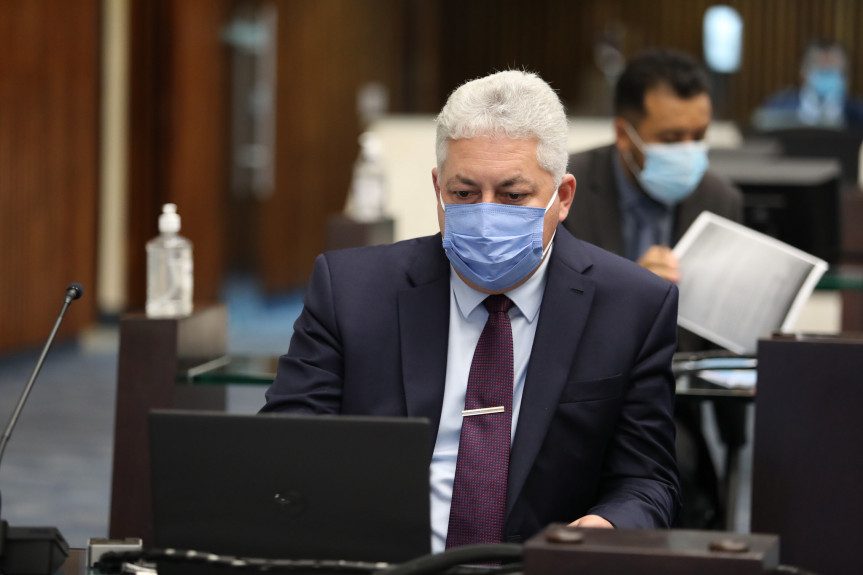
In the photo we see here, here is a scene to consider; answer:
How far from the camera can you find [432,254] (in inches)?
83.6

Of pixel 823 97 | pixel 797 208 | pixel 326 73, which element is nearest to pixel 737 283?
pixel 797 208

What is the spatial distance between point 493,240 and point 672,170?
1649mm

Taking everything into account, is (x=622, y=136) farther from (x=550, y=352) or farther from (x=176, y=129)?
(x=176, y=129)

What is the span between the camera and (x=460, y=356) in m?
2.03

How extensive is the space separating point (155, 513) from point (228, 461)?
0.12m

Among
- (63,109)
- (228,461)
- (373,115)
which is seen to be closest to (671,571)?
(228,461)

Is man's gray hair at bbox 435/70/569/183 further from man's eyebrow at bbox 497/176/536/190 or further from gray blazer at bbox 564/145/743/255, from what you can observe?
gray blazer at bbox 564/145/743/255

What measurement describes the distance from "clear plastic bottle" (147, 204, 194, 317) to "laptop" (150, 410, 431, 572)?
1493 mm

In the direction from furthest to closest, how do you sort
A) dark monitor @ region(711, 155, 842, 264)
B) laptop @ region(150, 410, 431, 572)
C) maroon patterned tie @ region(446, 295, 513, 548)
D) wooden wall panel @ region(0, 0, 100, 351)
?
wooden wall panel @ region(0, 0, 100, 351) → dark monitor @ region(711, 155, 842, 264) → maroon patterned tie @ region(446, 295, 513, 548) → laptop @ region(150, 410, 431, 572)

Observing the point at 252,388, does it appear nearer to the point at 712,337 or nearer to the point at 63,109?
the point at 712,337

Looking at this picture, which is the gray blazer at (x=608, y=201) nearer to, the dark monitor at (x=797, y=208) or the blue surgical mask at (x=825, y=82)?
the dark monitor at (x=797, y=208)

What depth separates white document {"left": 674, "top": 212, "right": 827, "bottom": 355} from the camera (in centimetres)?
286

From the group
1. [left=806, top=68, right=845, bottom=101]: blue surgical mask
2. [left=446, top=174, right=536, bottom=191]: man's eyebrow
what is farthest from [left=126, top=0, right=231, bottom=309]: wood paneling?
[left=446, top=174, right=536, bottom=191]: man's eyebrow

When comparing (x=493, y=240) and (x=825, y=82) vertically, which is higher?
(x=825, y=82)
